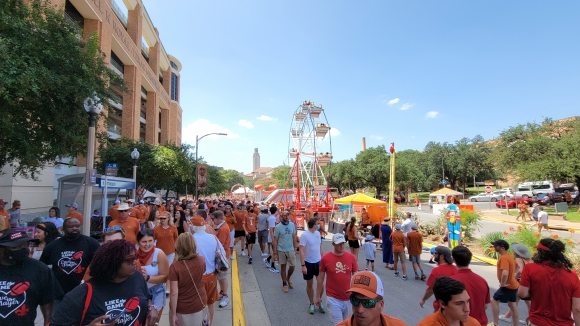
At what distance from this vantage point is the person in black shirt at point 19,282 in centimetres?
244

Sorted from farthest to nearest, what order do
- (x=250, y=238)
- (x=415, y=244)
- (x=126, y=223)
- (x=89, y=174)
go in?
(x=250, y=238) → (x=415, y=244) → (x=89, y=174) → (x=126, y=223)

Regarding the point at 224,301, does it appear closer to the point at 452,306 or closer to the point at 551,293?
the point at 452,306

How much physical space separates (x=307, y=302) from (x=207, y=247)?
8.47ft

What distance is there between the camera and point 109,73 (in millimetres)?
9938

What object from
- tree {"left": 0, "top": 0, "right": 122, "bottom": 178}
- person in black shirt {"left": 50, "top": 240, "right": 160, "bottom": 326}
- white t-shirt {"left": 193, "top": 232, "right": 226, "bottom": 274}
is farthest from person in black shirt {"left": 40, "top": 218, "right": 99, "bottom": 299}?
tree {"left": 0, "top": 0, "right": 122, "bottom": 178}

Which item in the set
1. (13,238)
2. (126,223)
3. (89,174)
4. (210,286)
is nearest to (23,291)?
(13,238)

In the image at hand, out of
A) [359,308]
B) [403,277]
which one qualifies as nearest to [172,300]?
[359,308]

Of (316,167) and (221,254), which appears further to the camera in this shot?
(316,167)

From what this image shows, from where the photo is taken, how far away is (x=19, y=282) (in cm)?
250

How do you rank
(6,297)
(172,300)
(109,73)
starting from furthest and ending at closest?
(109,73) → (172,300) → (6,297)

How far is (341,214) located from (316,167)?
32.3ft

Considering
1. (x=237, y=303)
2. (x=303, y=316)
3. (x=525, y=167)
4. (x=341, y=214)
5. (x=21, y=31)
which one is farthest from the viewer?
(x=525, y=167)

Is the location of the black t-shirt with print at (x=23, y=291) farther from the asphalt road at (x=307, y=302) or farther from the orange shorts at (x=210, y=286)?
the asphalt road at (x=307, y=302)

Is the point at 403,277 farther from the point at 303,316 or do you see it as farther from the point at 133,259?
the point at 133,259
